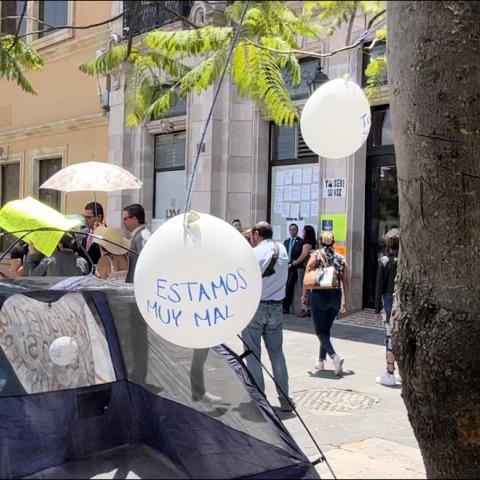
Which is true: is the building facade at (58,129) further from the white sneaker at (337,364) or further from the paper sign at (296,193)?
the white sneaker at (337,364)

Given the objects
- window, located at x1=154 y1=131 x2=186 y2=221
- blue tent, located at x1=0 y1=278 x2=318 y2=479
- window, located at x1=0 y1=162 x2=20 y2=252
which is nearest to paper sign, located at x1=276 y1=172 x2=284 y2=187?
window, located at x1=154 y1=131 x2=186 y2=221

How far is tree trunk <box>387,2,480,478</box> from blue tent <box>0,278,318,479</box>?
996 mm

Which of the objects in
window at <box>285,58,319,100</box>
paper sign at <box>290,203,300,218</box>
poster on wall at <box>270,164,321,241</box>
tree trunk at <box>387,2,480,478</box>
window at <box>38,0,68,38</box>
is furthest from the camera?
paper sign at <box>290,203,300,218</box>

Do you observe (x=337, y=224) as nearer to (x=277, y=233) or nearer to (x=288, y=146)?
(x=277, y=233)

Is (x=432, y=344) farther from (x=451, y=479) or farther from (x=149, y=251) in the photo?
(x=149, y=251)

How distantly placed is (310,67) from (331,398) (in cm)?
705

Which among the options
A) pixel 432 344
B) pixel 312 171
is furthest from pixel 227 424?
pixel 312 171

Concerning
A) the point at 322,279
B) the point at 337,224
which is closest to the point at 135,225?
the point at 322,279

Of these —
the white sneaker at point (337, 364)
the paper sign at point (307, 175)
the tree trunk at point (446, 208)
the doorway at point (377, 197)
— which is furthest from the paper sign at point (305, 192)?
the tree trunk at point (446, 208)

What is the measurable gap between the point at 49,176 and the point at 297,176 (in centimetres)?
810

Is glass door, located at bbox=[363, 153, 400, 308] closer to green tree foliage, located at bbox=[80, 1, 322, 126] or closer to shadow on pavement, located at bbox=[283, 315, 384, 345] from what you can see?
shadow on pavement, located at bbox=[283, 315, 384, 345]

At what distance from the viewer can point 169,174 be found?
570 inches

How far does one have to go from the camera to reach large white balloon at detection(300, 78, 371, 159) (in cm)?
370

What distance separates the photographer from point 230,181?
41.0ft
